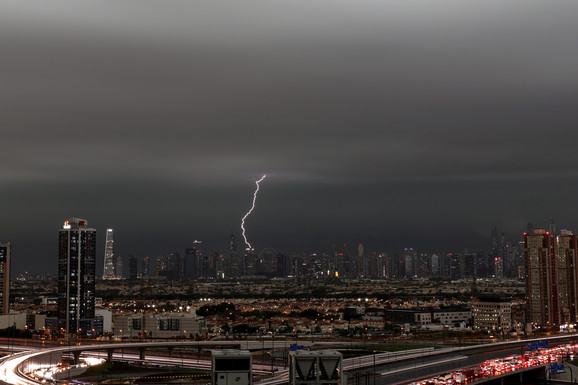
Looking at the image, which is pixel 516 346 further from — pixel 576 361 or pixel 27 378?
A: pixel 27 378

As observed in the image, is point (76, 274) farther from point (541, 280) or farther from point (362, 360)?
point (541, 280)

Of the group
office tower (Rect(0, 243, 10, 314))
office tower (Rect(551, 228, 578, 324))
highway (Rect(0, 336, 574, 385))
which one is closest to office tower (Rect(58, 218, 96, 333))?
office tower (Rect(0, 243, 10, 314))

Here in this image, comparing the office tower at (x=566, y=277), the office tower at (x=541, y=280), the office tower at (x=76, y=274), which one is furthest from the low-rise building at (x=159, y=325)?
the office tower at (x=566, y=277)

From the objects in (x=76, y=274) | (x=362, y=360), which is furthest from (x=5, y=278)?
(x=362, y=360)

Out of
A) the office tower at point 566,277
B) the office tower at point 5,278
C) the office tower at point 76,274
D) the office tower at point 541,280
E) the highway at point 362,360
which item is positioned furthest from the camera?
the office tower at point 5,278

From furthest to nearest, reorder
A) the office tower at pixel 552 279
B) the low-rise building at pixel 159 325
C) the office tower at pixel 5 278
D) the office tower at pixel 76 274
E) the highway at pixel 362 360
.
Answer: the office tower at pixel 5 278 → the office tower at pixel 552 279 → the office tower at pixel 76 274 → the low-rise building at pixel 159 325 → the highway at pixel 362 360

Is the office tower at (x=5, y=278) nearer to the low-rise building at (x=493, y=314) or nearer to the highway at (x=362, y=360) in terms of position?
the highway at (x=362, y=360)
